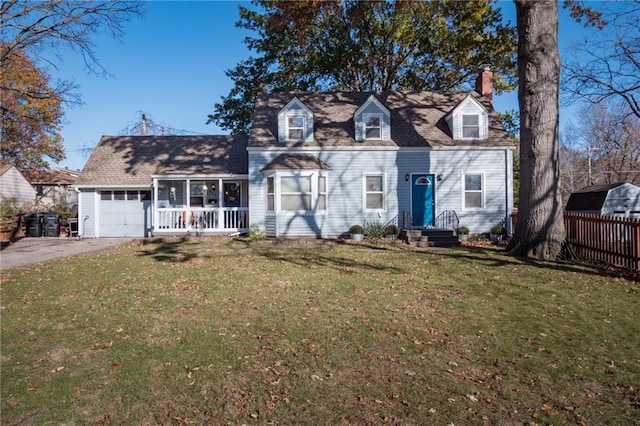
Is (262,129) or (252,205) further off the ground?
(262,129)

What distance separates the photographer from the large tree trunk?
483 inches

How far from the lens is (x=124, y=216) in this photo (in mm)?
20406

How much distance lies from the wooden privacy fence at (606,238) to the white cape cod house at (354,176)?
5404 mm

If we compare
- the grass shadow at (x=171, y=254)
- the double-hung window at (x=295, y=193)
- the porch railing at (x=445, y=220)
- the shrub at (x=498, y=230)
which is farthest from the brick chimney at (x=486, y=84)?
the grass shadow at (x=171, y=254)

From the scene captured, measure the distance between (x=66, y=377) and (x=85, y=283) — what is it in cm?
501

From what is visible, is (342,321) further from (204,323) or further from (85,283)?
(85,283)

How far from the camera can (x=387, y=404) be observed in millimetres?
3830

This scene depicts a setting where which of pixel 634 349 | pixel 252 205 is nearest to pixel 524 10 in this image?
pixel 634 349

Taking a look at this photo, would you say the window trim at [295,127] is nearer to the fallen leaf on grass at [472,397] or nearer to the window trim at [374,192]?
the window trim at [374,192]

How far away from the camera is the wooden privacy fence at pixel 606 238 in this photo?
10172 millimetres

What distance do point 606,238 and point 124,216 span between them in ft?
66.6

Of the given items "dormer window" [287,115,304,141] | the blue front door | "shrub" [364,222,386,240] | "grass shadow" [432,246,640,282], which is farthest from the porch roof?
"grass shadow" [432,246,640,282]

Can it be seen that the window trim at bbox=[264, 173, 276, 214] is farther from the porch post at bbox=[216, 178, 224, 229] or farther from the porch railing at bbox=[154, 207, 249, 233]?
the porch post at bbox=[216, 178, 224, 229]

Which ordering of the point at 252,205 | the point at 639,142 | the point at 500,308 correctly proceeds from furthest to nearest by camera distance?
the point at 639,142, the point at 252,205, the point at 500,308
